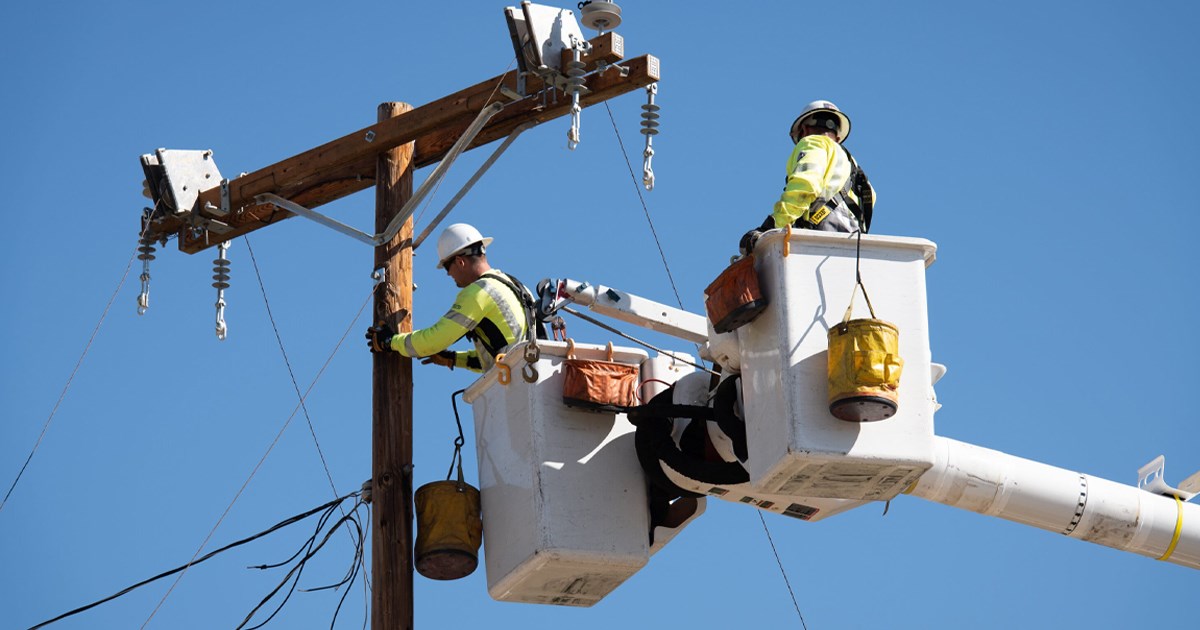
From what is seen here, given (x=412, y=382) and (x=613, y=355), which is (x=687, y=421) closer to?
(x=613, y=355)

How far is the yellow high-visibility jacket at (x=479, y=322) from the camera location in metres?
15.3

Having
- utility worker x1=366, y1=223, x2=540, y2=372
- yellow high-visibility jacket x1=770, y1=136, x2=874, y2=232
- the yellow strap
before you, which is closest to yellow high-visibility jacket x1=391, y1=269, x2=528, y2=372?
utility worker x1=366, y1=223, x2=540, y2=372

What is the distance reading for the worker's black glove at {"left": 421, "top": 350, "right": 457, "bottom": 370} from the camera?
51.9 ft

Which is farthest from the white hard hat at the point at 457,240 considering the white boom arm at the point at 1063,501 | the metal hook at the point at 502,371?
the white boom arm at the point at 1063,501

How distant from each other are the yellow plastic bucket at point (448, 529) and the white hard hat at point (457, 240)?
1559mm

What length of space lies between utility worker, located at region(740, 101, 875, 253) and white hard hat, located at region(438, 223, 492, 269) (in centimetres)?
250

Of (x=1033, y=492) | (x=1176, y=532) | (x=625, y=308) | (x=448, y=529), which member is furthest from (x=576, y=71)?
(x=1176, y=532)

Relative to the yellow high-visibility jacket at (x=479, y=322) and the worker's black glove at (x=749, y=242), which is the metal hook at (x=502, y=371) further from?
the worker's black glove at (x=749, y=242)

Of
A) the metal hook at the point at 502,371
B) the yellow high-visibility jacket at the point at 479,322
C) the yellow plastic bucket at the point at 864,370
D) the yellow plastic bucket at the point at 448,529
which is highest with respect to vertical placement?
the yellow high-visibility jacket at the point at 479,322

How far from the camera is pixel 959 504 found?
620 inches

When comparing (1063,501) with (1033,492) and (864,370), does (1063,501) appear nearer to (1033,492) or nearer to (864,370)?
(1033,492)

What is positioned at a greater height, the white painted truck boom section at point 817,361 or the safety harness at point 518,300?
the safety harness at point 518,300

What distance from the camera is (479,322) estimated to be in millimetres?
15375

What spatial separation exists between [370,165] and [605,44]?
8.02 feet
